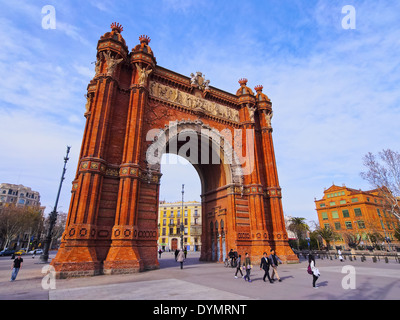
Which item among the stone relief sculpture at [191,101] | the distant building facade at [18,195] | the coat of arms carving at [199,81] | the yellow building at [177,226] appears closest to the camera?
the stone relief sculpture at [191,101]

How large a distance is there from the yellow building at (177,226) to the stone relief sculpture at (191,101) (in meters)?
49.6

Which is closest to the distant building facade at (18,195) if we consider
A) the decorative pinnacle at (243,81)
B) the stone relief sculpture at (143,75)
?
the stone relief sculpture at (143,75)

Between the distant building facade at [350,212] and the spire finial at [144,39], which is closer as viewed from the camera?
the spire finial at [144,39]

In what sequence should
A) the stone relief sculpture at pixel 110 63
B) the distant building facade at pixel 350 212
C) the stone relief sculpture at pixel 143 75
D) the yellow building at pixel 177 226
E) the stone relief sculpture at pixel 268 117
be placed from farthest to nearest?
the yellow building at pixel 177 226 → the distant building facade at pixel 350 212 → the stone relief sculpture at pixel 268 117 → the stone relief sculpture at pixel 143 75 → the stone relief sculpture at pixel 110 63

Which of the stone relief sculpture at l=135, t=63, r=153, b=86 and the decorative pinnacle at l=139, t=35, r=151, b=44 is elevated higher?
the decorative pinnacle at l=139, t=35, r=151, b=44

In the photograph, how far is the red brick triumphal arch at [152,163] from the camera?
13805 millimetres

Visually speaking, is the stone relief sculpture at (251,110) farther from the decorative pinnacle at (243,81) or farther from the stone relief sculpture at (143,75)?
the stone relief sculpture at (143,75)

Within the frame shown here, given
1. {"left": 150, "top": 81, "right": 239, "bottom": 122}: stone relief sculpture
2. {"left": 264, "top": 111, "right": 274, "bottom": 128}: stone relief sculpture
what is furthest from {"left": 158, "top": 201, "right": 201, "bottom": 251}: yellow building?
{"left": 150, "top": 81, "right": 239, "bottom": 122}: stone relief sculpture

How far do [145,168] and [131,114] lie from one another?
4.48m

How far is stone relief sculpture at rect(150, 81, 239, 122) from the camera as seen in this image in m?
20.3

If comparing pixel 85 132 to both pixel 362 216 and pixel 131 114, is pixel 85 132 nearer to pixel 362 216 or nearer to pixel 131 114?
pixel 131 114

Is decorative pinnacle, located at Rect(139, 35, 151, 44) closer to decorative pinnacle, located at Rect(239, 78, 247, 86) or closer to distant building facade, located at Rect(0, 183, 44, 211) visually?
decorative pinnacle, located at Rect(239, 78, 247, 86)

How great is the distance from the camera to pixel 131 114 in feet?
56.8

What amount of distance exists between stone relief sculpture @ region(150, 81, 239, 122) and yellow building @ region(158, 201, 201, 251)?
49639 millimetres
